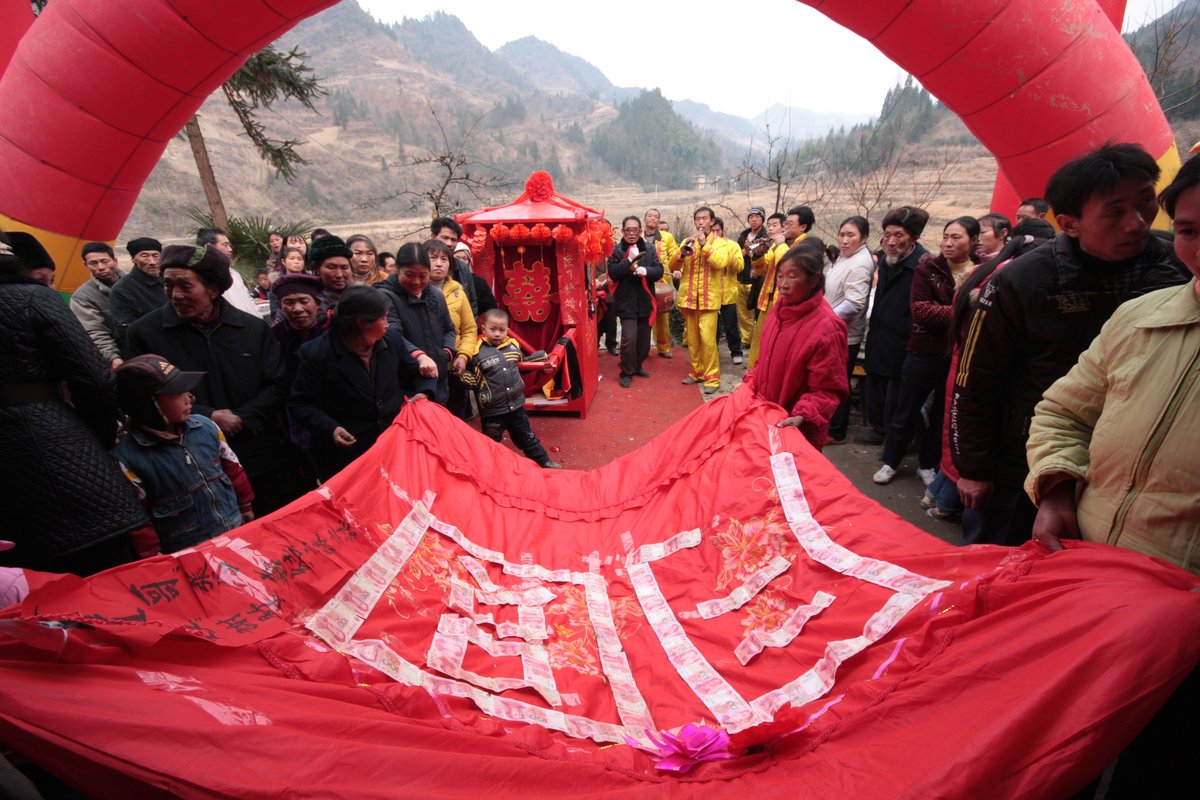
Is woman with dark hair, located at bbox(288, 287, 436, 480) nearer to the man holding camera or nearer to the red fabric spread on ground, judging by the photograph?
the red fabric spread on ground

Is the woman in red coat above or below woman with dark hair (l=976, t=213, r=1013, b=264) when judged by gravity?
below

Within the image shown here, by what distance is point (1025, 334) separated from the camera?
69.8 inches

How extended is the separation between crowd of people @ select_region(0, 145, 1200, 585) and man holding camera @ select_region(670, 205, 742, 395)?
165 cm

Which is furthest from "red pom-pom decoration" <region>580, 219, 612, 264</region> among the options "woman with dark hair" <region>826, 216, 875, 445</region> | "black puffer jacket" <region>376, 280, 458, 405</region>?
"woman with dark hair" <region>826, 216, 875, 445</region>

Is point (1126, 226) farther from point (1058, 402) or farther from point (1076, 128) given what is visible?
point (1076, 128)

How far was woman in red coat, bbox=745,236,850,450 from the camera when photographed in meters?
2.60

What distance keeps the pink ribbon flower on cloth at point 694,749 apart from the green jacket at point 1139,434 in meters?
1.02

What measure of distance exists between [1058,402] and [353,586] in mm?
2222

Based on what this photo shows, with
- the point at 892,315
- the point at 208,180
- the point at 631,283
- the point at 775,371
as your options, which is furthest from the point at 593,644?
the point at 208,180

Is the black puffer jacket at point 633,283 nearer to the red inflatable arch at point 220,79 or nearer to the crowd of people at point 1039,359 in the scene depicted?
the crowd of people at point 1039,359

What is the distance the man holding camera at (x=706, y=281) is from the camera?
19.3ft

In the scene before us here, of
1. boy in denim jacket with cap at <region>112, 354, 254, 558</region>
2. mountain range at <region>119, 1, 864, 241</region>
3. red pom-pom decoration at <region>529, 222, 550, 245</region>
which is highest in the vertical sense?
mountain range at <region>119, 1, 864, 241</region>

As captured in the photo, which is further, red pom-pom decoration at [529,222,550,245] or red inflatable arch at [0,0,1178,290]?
red pom-pom decoration at [529,222,550,245]

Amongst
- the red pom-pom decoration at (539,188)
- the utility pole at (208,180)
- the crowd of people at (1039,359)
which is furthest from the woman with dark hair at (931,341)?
the utility pole at (208,180)
